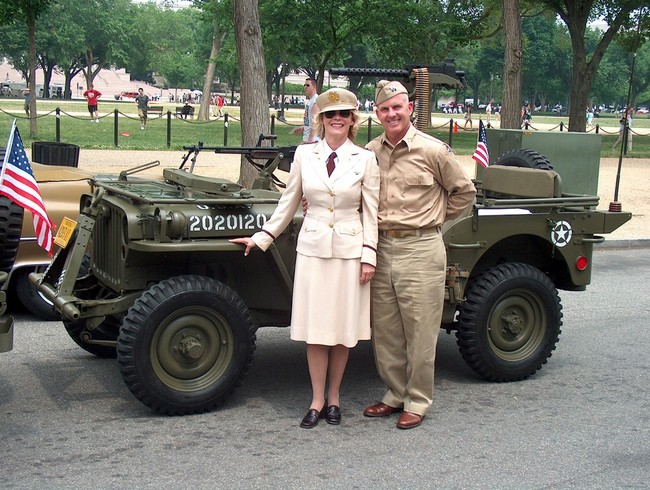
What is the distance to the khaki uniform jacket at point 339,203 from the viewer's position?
5.30m

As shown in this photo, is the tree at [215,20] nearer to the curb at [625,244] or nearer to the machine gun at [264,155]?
the curb at [625,244]

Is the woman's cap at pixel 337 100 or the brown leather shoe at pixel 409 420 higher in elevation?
the woman's cap at pixel 337 100

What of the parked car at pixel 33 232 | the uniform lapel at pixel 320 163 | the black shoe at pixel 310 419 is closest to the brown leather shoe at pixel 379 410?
the black shoe at pixel 310 419

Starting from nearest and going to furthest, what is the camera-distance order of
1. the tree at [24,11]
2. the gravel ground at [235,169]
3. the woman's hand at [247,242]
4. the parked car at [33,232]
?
the woman's hand at [247,242] < the parked car at [33,232] < the gravel ground at [235,169] < the tree at [24,11]

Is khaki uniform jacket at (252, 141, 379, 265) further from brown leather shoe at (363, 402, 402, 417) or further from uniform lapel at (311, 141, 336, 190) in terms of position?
brown leather shoe at (363, 402, 402, 417)

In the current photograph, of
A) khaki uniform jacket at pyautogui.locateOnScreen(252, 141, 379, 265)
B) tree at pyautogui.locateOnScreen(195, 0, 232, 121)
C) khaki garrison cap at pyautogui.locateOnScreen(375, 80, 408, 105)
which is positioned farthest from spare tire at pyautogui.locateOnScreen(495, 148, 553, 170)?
tree at pyautogui.locateOnScreen(195, 0, 232, 121)

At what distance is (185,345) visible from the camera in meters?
5.49

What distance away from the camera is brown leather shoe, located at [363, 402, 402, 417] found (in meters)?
5.68

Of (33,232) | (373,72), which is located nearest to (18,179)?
(33,232)

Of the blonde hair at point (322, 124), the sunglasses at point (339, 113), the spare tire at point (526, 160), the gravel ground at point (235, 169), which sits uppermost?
the sunglasses at point (339, 113)

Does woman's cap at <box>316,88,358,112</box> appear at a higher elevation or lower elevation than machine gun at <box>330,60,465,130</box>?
lower

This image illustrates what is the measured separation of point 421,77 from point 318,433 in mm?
2744

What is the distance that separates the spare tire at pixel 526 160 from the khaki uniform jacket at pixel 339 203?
2305 mm

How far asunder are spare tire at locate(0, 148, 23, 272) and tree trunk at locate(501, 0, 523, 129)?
14.8 m
